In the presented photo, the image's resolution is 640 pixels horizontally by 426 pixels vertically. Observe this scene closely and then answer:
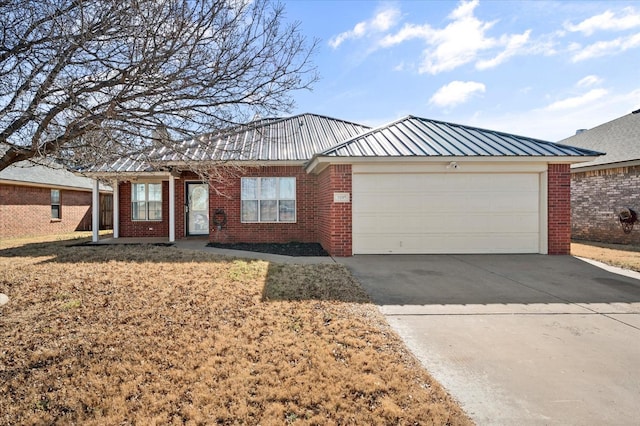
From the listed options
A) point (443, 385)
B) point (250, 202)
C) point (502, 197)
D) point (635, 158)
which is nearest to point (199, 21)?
point (443, 385)

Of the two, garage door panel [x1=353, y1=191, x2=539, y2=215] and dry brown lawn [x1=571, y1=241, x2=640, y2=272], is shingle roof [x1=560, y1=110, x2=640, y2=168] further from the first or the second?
garage door panel [x1=353, y1=191, x2=539, y2=215]

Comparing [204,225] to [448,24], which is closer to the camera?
[448,24]

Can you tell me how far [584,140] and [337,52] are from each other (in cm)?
1525

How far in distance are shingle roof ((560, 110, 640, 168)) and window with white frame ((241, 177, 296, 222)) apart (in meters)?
11.8

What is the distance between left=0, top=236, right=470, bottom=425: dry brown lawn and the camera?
8.31 ft

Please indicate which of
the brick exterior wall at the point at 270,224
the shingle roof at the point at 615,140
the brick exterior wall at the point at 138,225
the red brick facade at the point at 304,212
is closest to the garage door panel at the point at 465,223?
the red brick facade at the point at 304,212

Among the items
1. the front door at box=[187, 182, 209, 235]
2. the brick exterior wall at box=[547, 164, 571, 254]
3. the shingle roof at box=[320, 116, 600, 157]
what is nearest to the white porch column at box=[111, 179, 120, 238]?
Answer: the front door at box=[187, 182, 209, 235]

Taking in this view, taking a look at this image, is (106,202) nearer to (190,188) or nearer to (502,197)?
(190,188)

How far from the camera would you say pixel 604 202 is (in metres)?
13.0

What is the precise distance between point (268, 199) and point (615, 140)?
50.0 feet

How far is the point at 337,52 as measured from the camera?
8484 mm

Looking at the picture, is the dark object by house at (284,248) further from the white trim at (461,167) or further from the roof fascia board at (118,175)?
the roof fascia board at (118,175)

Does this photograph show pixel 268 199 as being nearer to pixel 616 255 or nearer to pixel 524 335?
pixel 524 335

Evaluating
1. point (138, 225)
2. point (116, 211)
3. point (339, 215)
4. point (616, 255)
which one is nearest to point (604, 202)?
point (616, 255)
